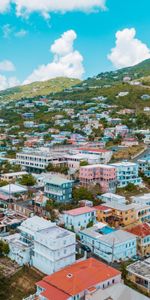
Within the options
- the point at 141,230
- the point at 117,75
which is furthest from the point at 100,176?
the point at 117,75

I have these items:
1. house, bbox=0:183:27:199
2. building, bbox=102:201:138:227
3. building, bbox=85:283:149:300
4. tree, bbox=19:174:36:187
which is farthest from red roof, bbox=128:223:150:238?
tree, bbox=19:174:36:187

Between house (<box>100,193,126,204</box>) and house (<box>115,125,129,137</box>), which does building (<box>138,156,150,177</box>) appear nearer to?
house (<box>100,193,126,204</box>)

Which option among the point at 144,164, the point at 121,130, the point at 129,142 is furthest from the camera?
the point at 121,130

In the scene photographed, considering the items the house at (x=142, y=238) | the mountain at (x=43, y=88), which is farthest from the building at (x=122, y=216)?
the mountain at (x=43, y=88)

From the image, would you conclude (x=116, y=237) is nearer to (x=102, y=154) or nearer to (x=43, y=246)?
(x=43, y=246)

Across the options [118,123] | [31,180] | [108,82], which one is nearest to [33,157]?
[31,180]
